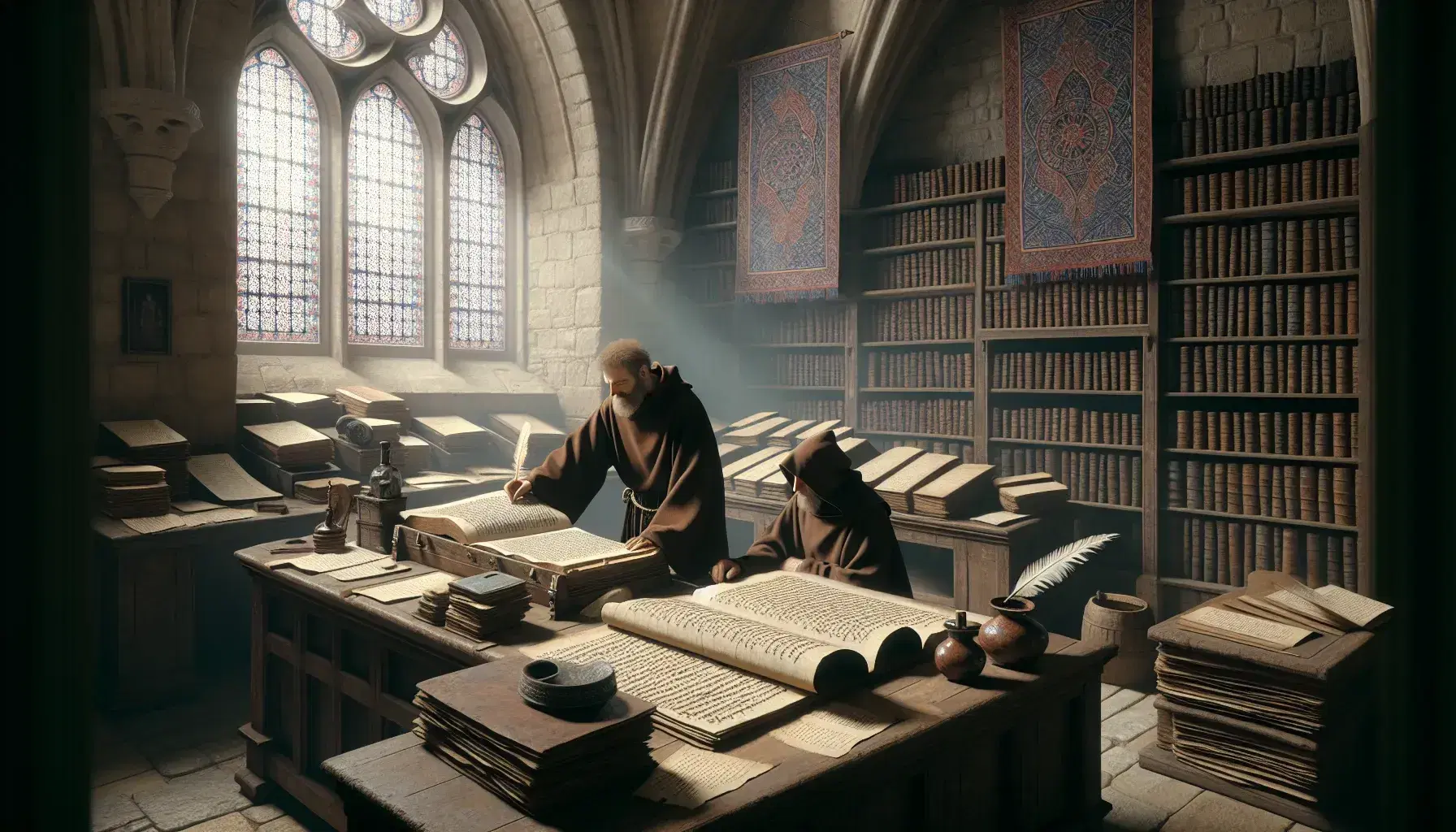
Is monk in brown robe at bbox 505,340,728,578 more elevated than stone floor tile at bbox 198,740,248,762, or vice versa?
monk in brown robe at bbox 505,340,728,578

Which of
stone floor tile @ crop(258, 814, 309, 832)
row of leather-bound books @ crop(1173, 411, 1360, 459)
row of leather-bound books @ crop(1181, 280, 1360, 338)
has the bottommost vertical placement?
stone floor tile @ crop(258, 814, 309, 832)

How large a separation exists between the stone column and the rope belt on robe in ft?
13.2

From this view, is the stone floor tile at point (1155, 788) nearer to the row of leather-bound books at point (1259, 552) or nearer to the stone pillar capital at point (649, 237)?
the row of leather-bound books at point (1259, 552)

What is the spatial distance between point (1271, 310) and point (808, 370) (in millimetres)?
3338

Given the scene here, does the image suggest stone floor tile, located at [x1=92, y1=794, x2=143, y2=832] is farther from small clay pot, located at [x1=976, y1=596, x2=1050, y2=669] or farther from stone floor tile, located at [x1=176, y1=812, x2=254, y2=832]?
small clay pot, located at [x1=976, y1=596, x2=1050, y2=669]

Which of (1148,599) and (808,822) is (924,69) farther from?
(808,822)

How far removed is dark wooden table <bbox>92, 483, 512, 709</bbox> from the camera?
428 centimetres

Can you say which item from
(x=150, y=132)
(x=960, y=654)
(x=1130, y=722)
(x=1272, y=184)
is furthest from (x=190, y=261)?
(x=1272, y=184)

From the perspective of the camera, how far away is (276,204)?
6.57m

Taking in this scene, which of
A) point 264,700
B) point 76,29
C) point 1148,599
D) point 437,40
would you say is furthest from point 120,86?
point 1148,599

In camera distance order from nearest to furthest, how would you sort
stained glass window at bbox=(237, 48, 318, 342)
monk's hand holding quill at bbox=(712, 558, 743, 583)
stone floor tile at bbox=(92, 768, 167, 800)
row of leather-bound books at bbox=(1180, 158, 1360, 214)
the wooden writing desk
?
the wooden writing desk < monk's hand holding quill at bbox=(712, 558, 743, 583) < stone floor tile at bbox=(92, 768, 167, 800) < row of leather-bound books at bbox=(1180, 158, 1360, 214) < stained glass window at bbox=(237, 48, 318, 342)

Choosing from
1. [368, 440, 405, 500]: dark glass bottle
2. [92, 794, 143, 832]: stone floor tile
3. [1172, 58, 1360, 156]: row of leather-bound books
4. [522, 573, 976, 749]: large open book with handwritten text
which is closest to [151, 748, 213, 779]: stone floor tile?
[92, 794, 143, 832]: stone floor tile

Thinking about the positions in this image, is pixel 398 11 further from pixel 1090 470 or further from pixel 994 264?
pixel 1090 470

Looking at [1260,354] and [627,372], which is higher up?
[1260,354]
